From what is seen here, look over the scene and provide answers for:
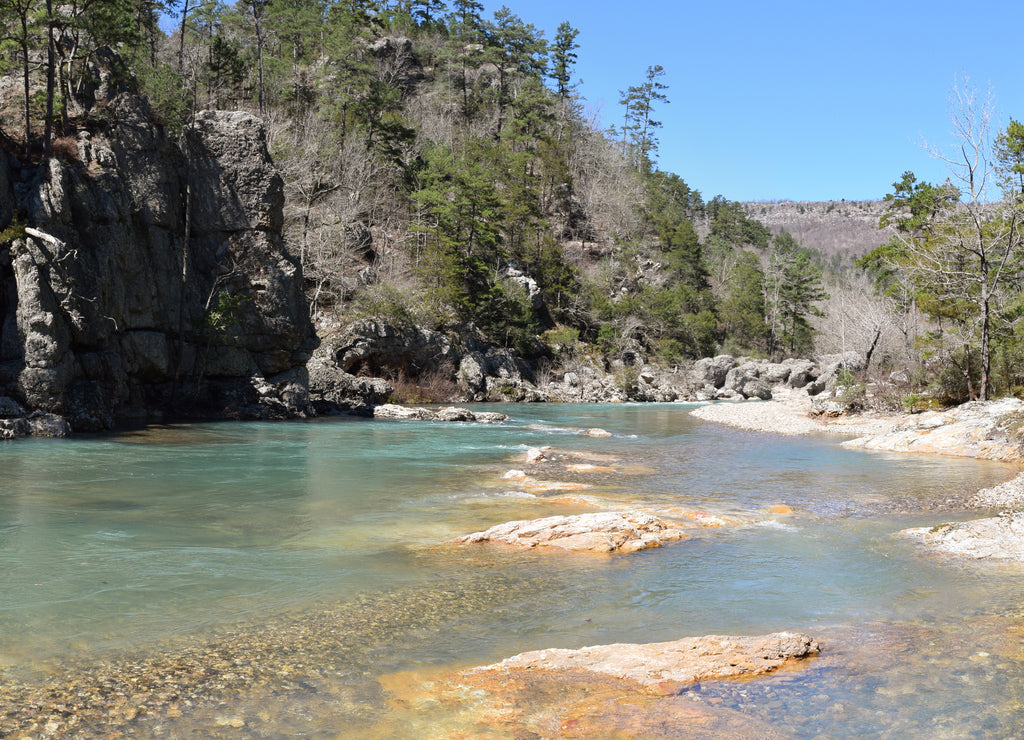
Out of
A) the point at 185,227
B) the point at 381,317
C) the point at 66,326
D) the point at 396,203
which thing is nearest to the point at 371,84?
the point at 396,203

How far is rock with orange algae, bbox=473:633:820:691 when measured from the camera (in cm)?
543

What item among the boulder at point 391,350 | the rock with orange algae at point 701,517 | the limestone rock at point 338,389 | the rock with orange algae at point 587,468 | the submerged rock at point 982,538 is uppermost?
the boulder at point 391,350

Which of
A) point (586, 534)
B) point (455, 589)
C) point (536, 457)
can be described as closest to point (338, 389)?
point (536, 457)

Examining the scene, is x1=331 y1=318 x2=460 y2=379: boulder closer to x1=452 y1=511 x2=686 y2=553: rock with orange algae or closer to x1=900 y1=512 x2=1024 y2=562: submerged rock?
x1=452 y1=511 x2=686 y2=553: rock with orange algae

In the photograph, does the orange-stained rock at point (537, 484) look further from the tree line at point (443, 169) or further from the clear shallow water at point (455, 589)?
the tree line at point (443, 169)

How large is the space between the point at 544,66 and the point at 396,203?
103 ft

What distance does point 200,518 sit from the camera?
11359mm

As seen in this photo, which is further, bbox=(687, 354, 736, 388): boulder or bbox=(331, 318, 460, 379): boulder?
bbox=(687, 354, 736, 388): boulder

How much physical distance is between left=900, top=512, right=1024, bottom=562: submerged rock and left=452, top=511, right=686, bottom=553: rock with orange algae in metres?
3.25

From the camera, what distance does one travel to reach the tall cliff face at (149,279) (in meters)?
22.2

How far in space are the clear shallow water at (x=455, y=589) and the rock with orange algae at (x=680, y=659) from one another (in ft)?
0.66

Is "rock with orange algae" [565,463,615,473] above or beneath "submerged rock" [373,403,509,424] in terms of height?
beneath

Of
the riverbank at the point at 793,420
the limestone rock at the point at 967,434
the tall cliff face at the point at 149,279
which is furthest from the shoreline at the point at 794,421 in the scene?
the tall cliff face at the point at 149,279

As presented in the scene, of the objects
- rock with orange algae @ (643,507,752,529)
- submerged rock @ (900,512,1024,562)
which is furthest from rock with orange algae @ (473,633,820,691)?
rock with orange algae @ (643,507,752,529)
